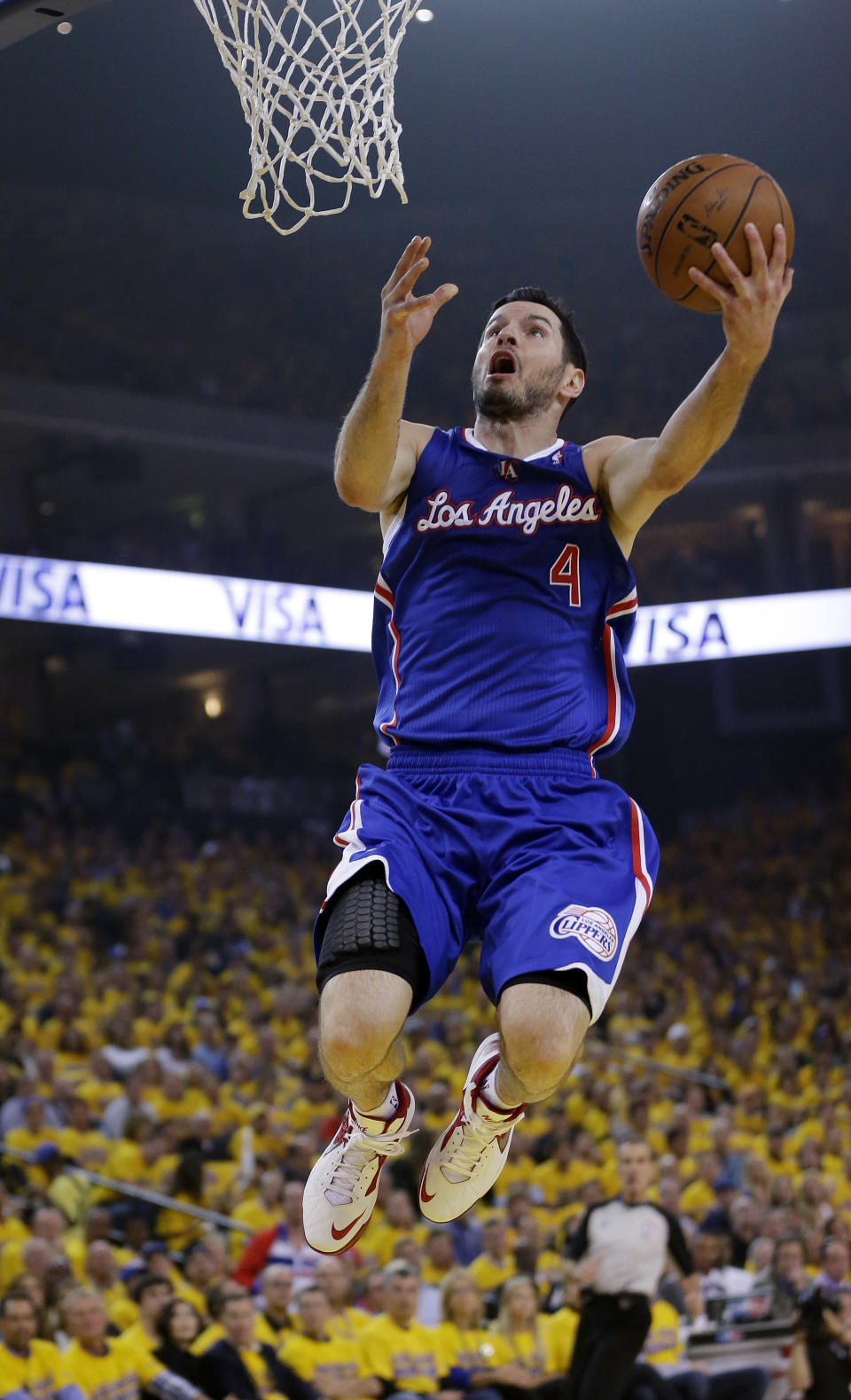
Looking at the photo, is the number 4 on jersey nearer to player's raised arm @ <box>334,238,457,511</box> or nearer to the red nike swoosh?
player's raised arm @ <box>334,238,457,511</box>

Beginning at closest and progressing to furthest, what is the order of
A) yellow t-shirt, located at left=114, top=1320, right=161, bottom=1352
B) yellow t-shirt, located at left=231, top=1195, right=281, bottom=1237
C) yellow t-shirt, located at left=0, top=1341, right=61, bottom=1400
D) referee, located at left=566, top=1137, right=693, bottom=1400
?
yellow t-shirt, located at left=0, top=1341, right=61, bottom=1400, yellow t-shirt, located at left=114, top=1320, right=161, bottom=1352, referee, located at left=566, top=1137, right=693, bottom=1400, yellow t-shirt, located at left=231, top=1195, right=281, bottom=1237

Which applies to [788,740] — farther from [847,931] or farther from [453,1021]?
[453,1021]

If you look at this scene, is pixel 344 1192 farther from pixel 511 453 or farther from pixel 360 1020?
pixel 511 453

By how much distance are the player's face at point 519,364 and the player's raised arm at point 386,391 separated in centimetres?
31

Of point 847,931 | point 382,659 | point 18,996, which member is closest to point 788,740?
point 847,931

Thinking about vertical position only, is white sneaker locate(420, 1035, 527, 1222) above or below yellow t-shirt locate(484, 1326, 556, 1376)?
above

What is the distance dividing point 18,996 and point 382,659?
8.11 m

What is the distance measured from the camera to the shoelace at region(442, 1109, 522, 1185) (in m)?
3.27

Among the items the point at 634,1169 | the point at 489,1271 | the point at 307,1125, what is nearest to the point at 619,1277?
the point at 634,1169

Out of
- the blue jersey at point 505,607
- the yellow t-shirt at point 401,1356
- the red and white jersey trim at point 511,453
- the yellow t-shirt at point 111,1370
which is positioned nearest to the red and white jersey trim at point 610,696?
the blue jersey at point 505,607

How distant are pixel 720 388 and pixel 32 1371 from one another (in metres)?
5.04

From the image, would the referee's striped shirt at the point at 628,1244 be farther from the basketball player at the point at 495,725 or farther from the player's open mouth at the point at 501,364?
the player's open mouth at the point at 501,364

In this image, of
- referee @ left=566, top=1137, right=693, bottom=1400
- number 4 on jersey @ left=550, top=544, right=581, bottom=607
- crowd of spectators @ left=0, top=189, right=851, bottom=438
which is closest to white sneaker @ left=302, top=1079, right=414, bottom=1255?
number 4 on jersey @ left=550, top=544, right=581, bottom=607

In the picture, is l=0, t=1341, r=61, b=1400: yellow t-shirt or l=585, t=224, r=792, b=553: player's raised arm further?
l=0, t=1341, r=61, b=1400: yellow t-shirt
